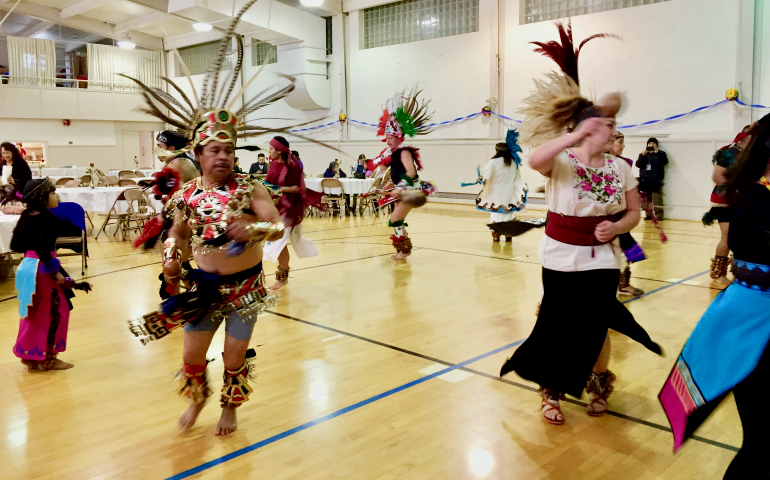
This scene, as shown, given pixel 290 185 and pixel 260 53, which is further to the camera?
pixel 260 53

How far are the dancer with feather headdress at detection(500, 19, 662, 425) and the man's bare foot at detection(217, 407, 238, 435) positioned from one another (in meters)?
1.37

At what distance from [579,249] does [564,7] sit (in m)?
11.3

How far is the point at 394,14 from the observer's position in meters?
15.5

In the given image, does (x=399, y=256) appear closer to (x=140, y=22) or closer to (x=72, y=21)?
(x=140, y=22)

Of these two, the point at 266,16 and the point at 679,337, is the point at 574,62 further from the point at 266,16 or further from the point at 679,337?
the point at 266,16

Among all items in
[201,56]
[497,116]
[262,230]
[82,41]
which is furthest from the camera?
[82,41]

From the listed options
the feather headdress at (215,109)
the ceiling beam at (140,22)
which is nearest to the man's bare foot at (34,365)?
the feather headdress at (215,109)

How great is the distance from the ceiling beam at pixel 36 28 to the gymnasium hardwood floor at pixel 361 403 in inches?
694

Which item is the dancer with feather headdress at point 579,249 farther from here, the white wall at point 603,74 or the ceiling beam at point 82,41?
the ceiling beam at point 82,41

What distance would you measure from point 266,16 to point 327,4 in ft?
6.10

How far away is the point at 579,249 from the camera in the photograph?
2.67 meters

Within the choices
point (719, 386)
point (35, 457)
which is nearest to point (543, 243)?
→ point (719, 386)

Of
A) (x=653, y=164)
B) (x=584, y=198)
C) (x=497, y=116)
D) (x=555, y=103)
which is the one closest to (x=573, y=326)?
(x=584, y=198)

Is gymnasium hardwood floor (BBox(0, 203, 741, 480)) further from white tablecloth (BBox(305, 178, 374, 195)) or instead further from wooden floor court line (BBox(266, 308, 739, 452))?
white tablecloth (BBox(305, 178, 374, 195))
